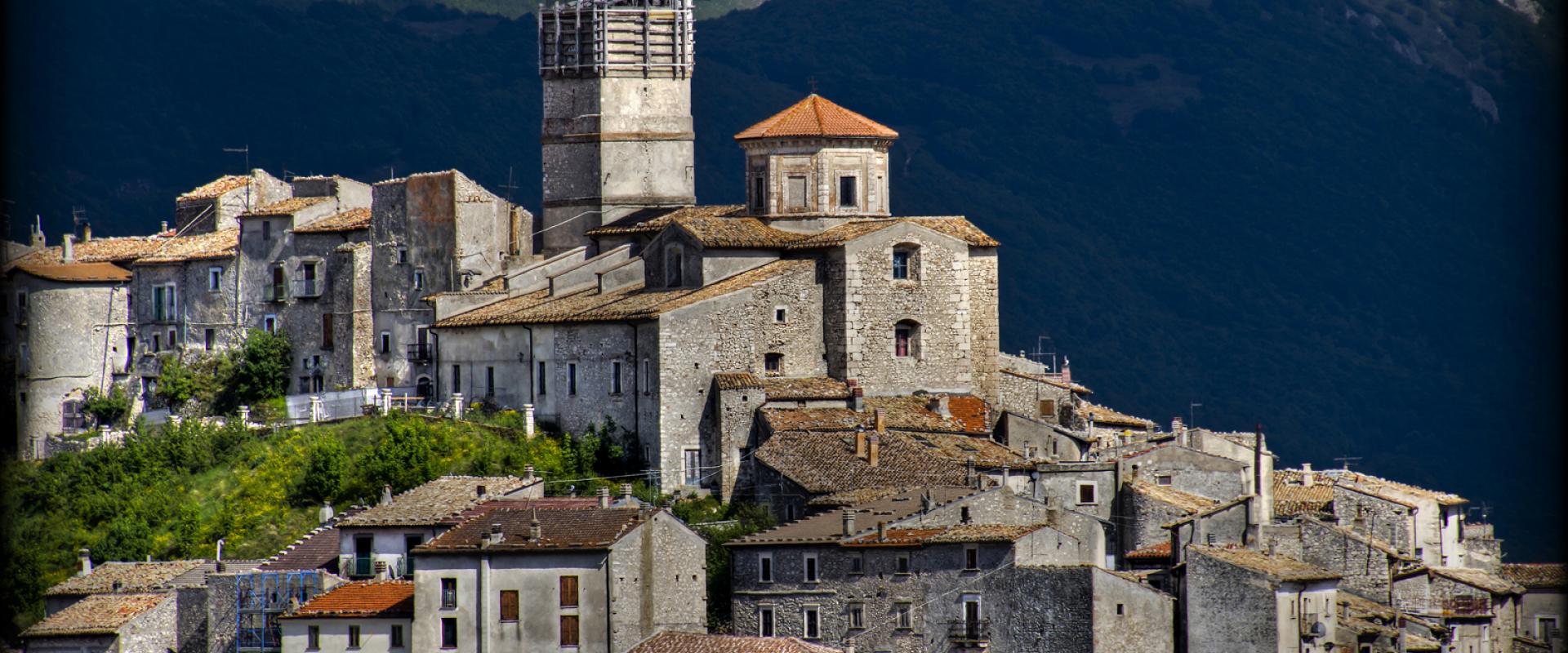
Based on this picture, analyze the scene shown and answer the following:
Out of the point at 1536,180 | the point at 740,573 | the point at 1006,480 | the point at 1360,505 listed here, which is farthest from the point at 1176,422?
the point at 1536,180

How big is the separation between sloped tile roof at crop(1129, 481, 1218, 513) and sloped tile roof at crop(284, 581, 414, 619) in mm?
14917

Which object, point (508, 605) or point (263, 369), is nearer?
point (508, 605)

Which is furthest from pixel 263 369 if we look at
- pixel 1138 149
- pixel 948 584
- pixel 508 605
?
pixel 1138 149

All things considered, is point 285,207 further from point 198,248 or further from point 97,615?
point 97,615

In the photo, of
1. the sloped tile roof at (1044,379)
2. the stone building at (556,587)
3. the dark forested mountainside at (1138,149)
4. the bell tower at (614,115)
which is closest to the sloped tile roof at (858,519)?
the stone building at (556,587)

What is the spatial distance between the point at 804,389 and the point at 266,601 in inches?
506

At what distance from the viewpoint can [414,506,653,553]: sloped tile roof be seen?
5684 centimetres

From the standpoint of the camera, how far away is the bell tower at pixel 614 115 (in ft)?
256

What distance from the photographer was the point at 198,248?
82.4 m

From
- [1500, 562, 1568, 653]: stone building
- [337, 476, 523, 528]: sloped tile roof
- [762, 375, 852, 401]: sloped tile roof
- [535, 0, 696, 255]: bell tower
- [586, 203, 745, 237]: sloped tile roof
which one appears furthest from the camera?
[535, 0, 696, 255]: bell tower

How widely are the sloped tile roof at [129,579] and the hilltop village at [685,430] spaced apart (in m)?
0.14

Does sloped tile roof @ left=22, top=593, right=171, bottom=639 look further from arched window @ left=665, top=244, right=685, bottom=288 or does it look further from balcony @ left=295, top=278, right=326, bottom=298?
balcony @ left=295, top=278, right=326, bottom=298

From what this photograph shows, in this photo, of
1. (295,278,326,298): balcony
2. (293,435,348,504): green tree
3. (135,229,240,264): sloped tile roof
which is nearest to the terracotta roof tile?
(293,435,348,504): green tree

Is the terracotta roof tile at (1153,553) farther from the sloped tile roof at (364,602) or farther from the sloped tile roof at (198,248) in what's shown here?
the sloped tile roof at (198,248)
